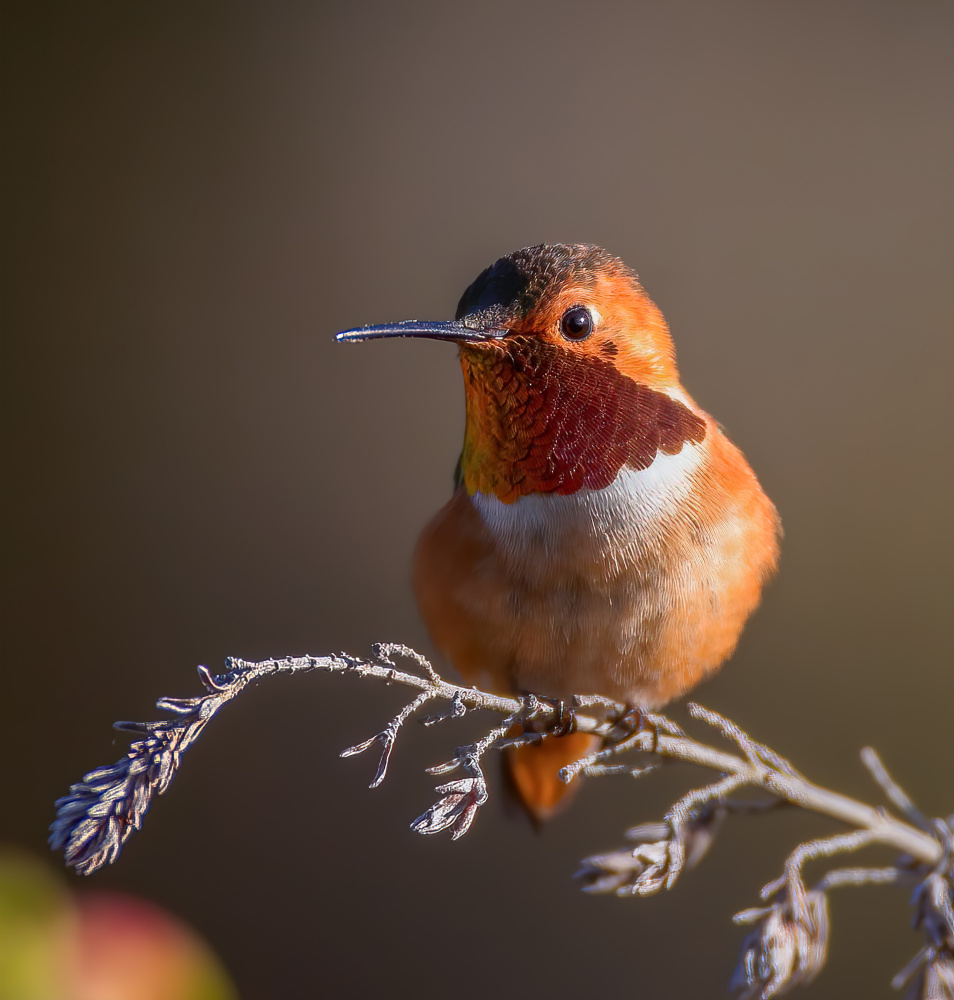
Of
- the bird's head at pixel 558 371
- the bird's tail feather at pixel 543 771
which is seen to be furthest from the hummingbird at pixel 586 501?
the bird's tail feather at pixel 543 771

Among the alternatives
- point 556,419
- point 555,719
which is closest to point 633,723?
point 555,719

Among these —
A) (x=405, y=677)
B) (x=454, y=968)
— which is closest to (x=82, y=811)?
(x=405, y=677)

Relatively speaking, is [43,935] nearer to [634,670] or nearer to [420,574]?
[420,574]

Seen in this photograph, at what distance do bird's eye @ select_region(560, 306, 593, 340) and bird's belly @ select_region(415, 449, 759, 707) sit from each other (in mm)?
95

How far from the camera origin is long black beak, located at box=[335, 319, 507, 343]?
487 millimetres

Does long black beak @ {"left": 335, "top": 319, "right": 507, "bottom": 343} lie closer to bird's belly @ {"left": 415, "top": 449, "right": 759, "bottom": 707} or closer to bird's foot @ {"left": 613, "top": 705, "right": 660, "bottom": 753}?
bird's belly @ {"left": 415, "top": 449, "right": 759, "bottom": 707}

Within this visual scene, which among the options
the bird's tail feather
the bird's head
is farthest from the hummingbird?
the bird's tail feather

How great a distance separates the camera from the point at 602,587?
57 cm

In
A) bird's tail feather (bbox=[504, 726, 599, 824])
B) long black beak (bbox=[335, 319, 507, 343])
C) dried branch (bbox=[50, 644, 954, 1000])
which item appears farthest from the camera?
bird's tail feather (bbox=[504, 726, 599, 824])

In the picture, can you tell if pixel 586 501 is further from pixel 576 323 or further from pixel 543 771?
pixel 543 771

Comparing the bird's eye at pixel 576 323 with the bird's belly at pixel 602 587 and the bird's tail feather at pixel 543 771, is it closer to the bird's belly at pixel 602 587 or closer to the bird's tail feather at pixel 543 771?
the bird's belly at pixel 602 587

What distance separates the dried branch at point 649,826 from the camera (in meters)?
0.29

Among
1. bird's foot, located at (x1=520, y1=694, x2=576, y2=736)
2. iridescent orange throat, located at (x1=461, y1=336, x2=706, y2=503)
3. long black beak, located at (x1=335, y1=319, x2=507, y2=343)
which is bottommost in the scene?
bird's foot, located at (x1=520, y1=694, x2=576, y2=736)

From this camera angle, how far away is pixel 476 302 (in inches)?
21.1
